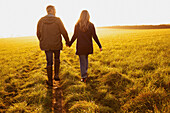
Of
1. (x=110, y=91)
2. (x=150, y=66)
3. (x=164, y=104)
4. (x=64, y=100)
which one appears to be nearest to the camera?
(x=164, y=104)

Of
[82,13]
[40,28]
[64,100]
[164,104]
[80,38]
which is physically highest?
[82,13]

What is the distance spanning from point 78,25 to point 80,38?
483 mm

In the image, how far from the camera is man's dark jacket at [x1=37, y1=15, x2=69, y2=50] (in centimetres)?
462

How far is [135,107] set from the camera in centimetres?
292

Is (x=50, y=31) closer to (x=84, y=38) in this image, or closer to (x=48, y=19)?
(x=48, y=19)

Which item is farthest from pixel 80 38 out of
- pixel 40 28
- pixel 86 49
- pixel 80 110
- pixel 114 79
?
pixel 80 110

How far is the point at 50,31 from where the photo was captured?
4.70 m

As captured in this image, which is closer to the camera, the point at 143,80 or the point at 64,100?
the point at 64,100

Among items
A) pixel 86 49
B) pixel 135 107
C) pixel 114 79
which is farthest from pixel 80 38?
pixel 135 107

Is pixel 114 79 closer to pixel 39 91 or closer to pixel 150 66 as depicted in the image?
pixel 150 66

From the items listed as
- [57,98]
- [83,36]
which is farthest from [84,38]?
[57,98]

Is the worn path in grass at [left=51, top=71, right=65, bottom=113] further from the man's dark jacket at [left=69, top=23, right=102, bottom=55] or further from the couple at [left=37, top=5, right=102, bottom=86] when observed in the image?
the man's dark jacket at [left=69, top=23, right=102, bottom=55]

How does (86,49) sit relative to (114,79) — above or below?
above

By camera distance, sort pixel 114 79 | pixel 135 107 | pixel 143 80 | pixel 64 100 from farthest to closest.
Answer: pixel 114 79 → pixel 143 80 → pixel 64 100 → pixel 135 107
